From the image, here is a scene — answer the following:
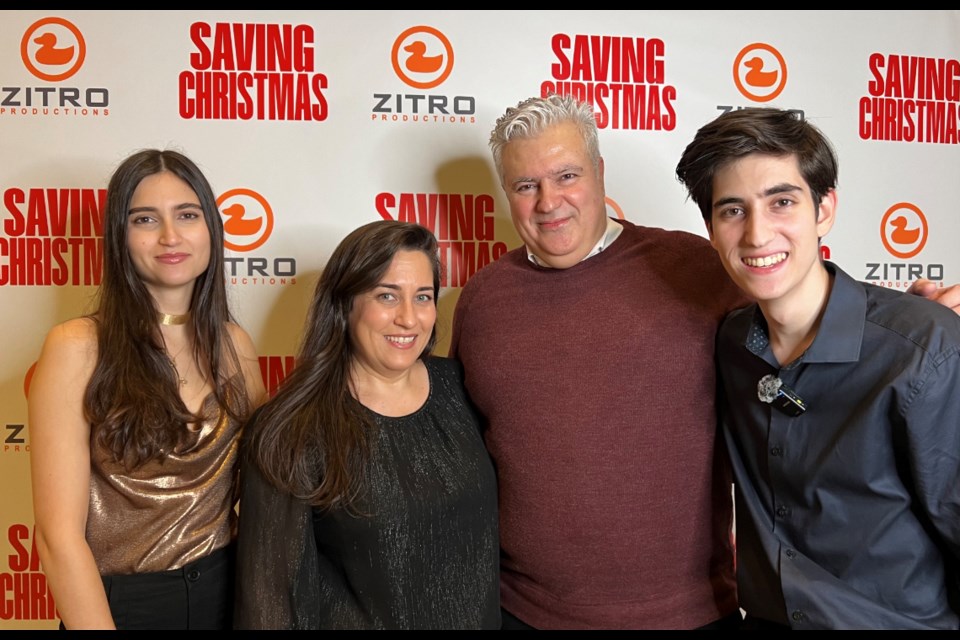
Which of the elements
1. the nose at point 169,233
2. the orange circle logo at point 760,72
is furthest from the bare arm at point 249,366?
the orange circle logo at point 760,72

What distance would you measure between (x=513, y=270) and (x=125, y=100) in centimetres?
127

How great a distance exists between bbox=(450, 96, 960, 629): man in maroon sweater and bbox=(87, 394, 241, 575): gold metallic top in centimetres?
67

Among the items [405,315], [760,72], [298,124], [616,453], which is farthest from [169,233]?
[760,72]

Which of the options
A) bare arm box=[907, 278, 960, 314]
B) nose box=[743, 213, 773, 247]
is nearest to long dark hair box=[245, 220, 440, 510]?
nose box=[743, 213, 773, 247]

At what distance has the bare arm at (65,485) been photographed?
4.96 feet

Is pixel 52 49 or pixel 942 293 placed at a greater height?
pixel 52 49

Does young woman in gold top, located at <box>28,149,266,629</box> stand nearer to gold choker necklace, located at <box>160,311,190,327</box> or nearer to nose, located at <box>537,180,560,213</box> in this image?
gold choker necklace, located at <box>160,311,190,327</box>

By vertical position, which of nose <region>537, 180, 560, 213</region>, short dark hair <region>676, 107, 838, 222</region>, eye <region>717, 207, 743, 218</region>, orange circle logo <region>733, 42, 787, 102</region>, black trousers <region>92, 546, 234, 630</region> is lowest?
black trousers <region>92, 546, 234, 630</region>

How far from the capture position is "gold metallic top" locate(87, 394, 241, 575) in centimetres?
158

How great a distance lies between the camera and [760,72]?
2.44 meters

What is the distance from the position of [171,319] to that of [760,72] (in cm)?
196

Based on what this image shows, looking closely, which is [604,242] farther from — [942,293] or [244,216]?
[244,216]
